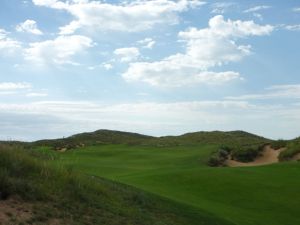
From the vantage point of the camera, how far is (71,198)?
12.9 m

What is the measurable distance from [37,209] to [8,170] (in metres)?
1.58

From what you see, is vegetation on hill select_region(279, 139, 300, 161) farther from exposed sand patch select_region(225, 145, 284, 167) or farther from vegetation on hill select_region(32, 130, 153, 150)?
vegetation on hill select_region(32, 130, 153, 150)

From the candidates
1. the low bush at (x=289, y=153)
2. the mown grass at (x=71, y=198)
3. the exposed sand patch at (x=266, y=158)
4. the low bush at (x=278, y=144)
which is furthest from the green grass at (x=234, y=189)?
the low bush at (x=278, y=144)

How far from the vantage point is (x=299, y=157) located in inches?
1556

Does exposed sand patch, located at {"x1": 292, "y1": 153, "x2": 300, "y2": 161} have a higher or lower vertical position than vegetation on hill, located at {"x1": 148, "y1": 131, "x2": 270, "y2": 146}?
lower

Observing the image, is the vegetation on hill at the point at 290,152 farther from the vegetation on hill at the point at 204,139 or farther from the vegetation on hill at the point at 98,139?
the vegetation on hill at the point at 98,139

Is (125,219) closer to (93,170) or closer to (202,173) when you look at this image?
(202,173)

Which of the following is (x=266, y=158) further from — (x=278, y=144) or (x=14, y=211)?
(x=14, y=211)

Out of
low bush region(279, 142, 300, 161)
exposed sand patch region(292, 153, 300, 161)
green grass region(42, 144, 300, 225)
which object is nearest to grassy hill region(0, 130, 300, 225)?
green grass region(42, 144, 300, 225)

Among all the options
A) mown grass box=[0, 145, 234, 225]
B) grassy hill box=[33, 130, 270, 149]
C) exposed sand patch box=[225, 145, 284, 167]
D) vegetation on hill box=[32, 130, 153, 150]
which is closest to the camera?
mown grass box=[0, 145, 234, 225]

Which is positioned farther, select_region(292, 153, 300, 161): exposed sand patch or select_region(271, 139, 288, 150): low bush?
select_region(271, 139, 288, 150): low bush

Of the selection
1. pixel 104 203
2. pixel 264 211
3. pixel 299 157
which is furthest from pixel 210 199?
pixel 299 157

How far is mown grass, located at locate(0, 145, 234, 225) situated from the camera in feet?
38.4

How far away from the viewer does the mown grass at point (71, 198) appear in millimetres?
11695
